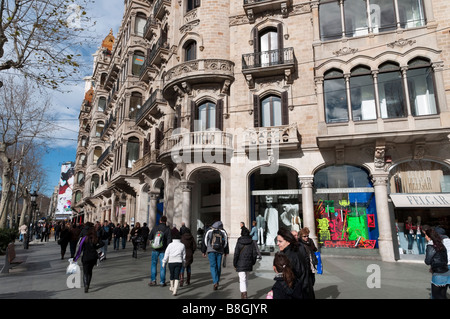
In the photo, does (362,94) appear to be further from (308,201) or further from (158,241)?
(158,241)

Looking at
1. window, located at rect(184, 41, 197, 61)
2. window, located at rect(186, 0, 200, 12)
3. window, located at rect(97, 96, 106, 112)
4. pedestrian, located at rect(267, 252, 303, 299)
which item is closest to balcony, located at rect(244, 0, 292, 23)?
window, located at rect(186, 0, 200, 12)

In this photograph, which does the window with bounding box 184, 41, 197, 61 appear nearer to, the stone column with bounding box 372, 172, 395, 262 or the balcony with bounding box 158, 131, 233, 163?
the balcony with bounding box 158, 131, 233, 163

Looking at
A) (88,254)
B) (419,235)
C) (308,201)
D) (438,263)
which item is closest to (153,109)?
(308,201)

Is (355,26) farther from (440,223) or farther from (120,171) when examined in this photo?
(120,171)

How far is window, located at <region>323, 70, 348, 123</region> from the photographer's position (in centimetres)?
1507

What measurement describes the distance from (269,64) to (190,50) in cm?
585

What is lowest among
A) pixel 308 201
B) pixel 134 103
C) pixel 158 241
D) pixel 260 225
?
pixel 158 241

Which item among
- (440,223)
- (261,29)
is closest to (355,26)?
(261,29)

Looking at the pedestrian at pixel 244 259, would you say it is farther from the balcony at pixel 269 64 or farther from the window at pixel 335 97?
the balcony at pixel 269 64

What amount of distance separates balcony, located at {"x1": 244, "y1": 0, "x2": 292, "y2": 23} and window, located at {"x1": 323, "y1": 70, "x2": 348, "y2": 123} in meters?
4.86

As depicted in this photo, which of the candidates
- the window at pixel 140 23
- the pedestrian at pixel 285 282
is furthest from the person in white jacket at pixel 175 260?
the window at pixel 140 23

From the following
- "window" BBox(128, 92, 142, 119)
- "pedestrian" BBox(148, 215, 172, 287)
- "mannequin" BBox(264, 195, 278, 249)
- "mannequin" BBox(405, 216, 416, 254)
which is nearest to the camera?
"pedestrian" BBox(148, 215, 172, 287)

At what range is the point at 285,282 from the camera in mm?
3572

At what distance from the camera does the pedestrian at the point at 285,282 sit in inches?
139
